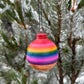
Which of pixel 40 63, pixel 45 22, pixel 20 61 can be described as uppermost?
pixel 45 22

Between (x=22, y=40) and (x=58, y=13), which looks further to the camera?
(x=22, y=40)

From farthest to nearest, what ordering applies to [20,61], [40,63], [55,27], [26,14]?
[20,61] < [26,14] < [55,27] < [40,63]

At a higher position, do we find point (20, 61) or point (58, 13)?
point (58, 13)

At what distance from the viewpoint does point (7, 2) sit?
1.72 ft

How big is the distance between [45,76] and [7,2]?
567 mm

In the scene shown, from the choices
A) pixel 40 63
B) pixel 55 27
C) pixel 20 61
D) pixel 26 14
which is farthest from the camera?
pixel 20 61

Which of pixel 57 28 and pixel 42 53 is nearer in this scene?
pixel 42 53

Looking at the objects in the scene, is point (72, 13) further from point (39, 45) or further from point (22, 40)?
point (22, 40)

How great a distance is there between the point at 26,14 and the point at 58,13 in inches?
9.4

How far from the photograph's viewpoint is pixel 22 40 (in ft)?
1.93

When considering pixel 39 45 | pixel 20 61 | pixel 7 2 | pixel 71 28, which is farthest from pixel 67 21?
pixel 20 61

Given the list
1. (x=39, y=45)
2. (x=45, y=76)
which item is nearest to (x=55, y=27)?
(x=39, y=45)

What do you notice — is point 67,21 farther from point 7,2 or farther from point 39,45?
point 7,2

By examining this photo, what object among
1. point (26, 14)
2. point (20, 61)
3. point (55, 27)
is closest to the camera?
point (55, 27)
